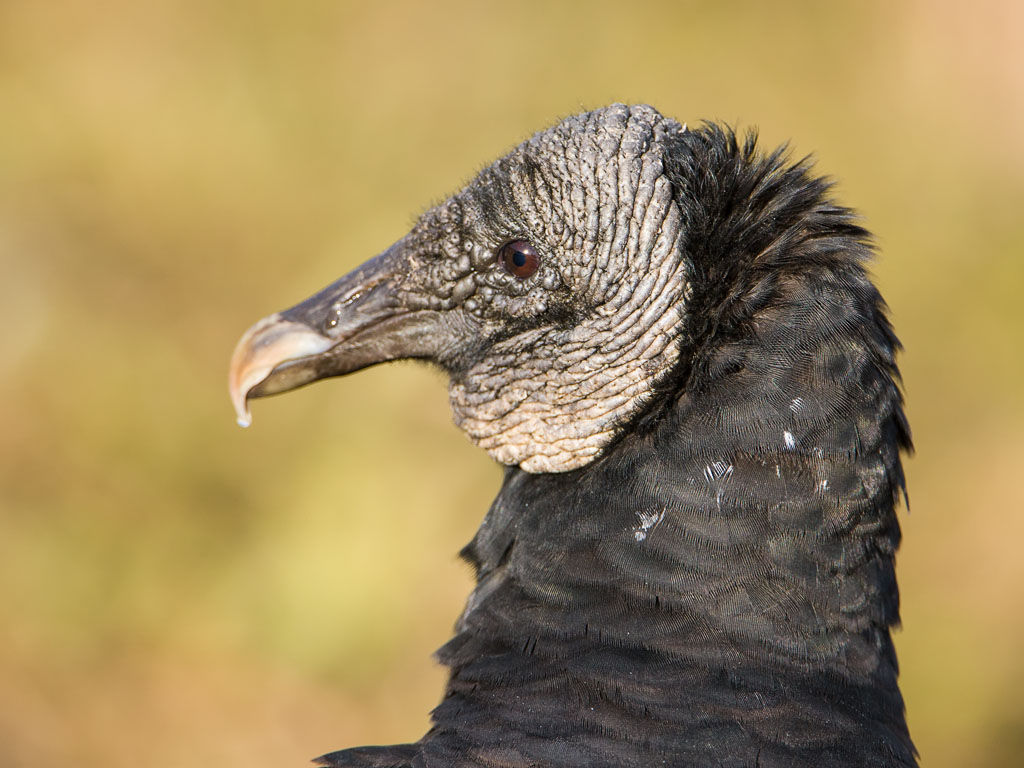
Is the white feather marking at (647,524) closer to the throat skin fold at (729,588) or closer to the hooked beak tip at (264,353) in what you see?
the throat skin fold at (729,588)

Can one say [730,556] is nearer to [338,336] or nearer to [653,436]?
[653,436]

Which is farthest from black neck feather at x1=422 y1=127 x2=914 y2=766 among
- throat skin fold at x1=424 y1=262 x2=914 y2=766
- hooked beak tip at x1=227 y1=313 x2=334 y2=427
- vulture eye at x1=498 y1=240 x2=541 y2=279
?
hooked beak tip at x1=227 y1=313 x2=334 y2=427

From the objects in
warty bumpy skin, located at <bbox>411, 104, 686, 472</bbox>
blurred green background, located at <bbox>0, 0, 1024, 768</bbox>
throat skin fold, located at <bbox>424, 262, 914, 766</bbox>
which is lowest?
throat skin fold, located at <bbox>424, 262, 914, 766</bbox>

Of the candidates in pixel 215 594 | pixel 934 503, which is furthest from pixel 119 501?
pixel 934 503

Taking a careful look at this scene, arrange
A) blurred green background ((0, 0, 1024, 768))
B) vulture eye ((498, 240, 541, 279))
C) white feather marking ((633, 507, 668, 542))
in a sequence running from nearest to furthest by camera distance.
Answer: white feather marking ((633, 507, 668, 542)) → vulture eye ((498, 240, 541, 279)) → blurred green background ((0, 0, 1024, 768))

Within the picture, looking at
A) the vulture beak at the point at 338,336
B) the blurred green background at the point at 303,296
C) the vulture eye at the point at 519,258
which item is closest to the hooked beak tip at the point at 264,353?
the vulture beak at the point at 338,336

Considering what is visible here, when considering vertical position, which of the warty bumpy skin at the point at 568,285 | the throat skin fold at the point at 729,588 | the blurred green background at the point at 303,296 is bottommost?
the throat skin fold at the point at 729,588

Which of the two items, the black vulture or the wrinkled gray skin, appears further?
the wrinkled gray skin

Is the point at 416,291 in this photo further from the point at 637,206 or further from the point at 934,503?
the point at 934,503

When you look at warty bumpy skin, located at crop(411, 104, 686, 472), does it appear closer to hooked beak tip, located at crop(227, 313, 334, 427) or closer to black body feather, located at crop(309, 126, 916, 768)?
black body feather, located at crop(309, 126, 916, 768)
